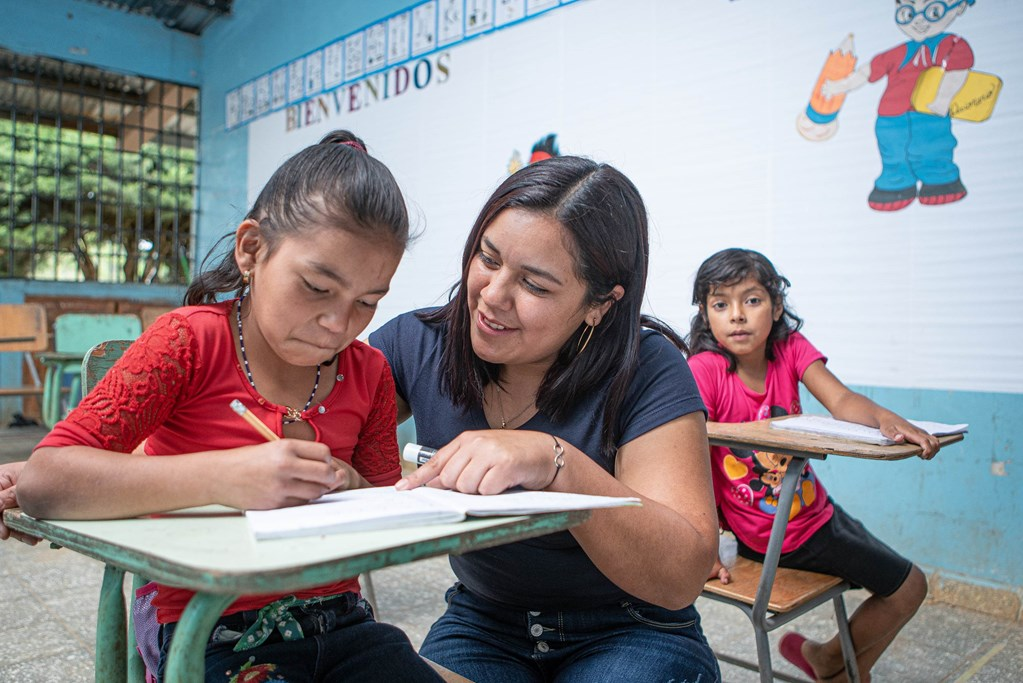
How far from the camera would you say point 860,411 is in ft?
7.20

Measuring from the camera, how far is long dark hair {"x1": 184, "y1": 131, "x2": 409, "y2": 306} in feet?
3.33

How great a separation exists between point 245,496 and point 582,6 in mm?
3830

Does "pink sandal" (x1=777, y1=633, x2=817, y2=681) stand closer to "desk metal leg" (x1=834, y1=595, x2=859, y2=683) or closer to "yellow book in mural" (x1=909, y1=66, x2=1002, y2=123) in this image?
"desk metal leg" (x1=834, y1=595, x2=859, y2=683)

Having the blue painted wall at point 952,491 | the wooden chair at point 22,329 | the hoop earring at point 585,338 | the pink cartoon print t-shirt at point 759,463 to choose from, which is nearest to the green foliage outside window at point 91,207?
the wooden chair at point 22,329

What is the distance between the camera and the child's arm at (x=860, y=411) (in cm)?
190

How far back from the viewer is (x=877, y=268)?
119 inches

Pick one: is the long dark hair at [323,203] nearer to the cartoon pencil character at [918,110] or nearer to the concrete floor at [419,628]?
the concrete floor at [419,628]

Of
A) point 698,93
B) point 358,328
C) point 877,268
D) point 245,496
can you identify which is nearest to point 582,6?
point 698,93

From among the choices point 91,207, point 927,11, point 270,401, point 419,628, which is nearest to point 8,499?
point 270,401

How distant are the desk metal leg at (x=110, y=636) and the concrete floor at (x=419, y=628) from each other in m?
1.50

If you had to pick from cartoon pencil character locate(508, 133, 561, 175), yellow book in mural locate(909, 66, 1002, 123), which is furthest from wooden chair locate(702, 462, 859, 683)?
cartoon pencil character locate(508, 133, 561, 175)

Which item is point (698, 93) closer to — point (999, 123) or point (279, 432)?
point (999, 123)

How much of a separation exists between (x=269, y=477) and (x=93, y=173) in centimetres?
764

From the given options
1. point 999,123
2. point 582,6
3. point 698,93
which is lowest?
point 999,123
